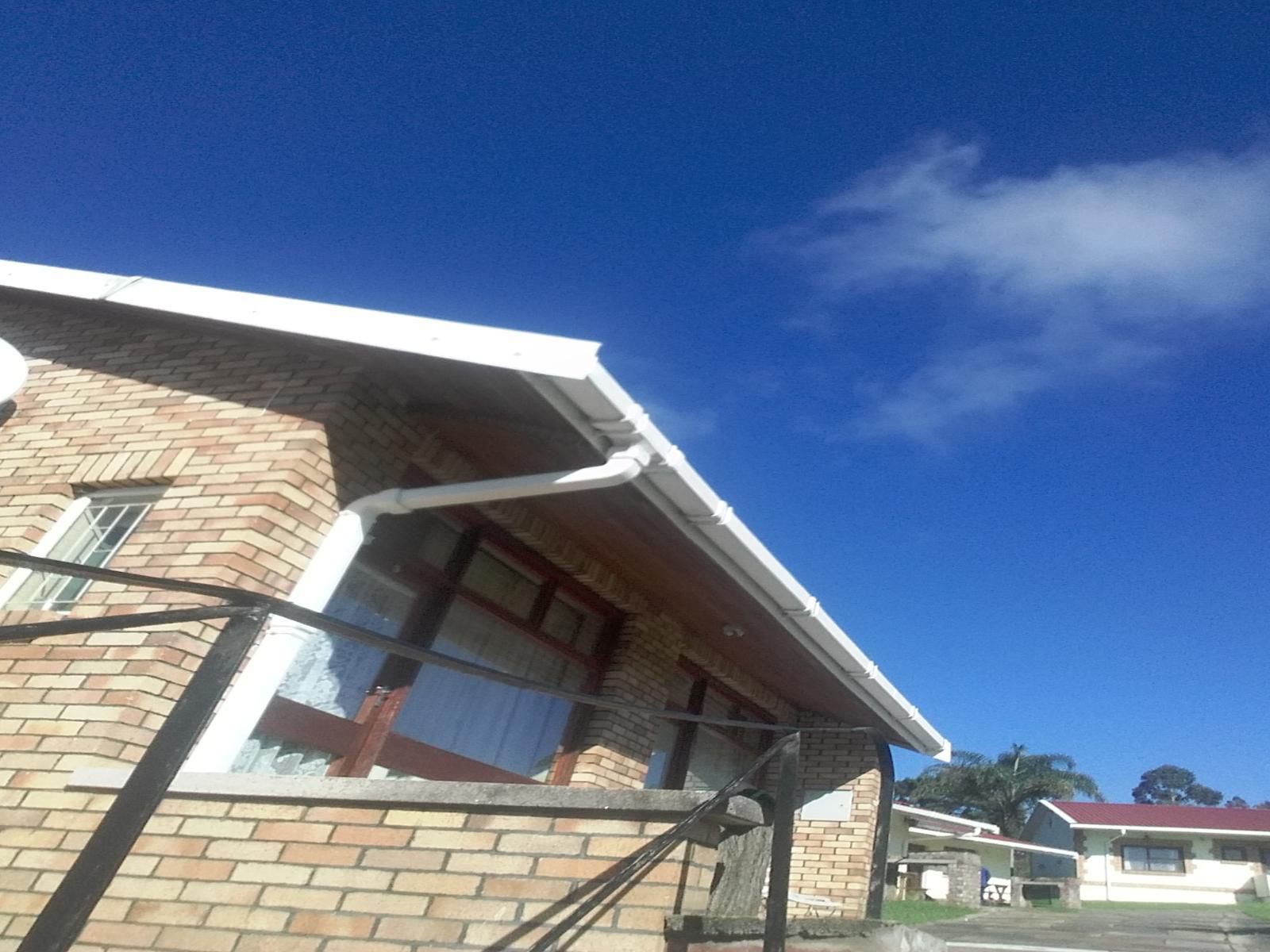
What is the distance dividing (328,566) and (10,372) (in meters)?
2.35

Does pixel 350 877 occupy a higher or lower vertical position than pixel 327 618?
lower

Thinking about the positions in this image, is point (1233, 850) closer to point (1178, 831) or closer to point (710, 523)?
point (1178, 831)

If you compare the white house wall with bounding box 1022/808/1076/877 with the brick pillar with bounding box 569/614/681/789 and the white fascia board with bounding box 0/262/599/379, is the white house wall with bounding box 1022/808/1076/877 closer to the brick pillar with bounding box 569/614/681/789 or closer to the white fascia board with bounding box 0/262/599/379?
the brick pillar with bounding box 569/614/681/789

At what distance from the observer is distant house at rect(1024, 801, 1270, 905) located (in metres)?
28.5

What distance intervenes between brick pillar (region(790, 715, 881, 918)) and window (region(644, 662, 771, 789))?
563 mm

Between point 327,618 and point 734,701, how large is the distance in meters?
6.23

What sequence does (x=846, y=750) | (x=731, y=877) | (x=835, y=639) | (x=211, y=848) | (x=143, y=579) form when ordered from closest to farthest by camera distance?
(x=143, y=579) → (x=731, y=877) → (x=211, y=848) → (x=835, y=639) → (x=846, y=750)

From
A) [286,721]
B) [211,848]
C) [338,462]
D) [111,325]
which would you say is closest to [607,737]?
[286,721]

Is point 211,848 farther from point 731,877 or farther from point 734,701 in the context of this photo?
point 734,701

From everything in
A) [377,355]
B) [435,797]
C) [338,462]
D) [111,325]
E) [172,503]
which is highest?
[111,325]

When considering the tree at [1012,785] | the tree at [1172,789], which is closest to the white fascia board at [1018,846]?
the tree at [1012,785]

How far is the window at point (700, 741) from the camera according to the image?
21.3 ft

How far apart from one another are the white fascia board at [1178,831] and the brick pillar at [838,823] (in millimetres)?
28802

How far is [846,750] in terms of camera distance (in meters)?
7.06
